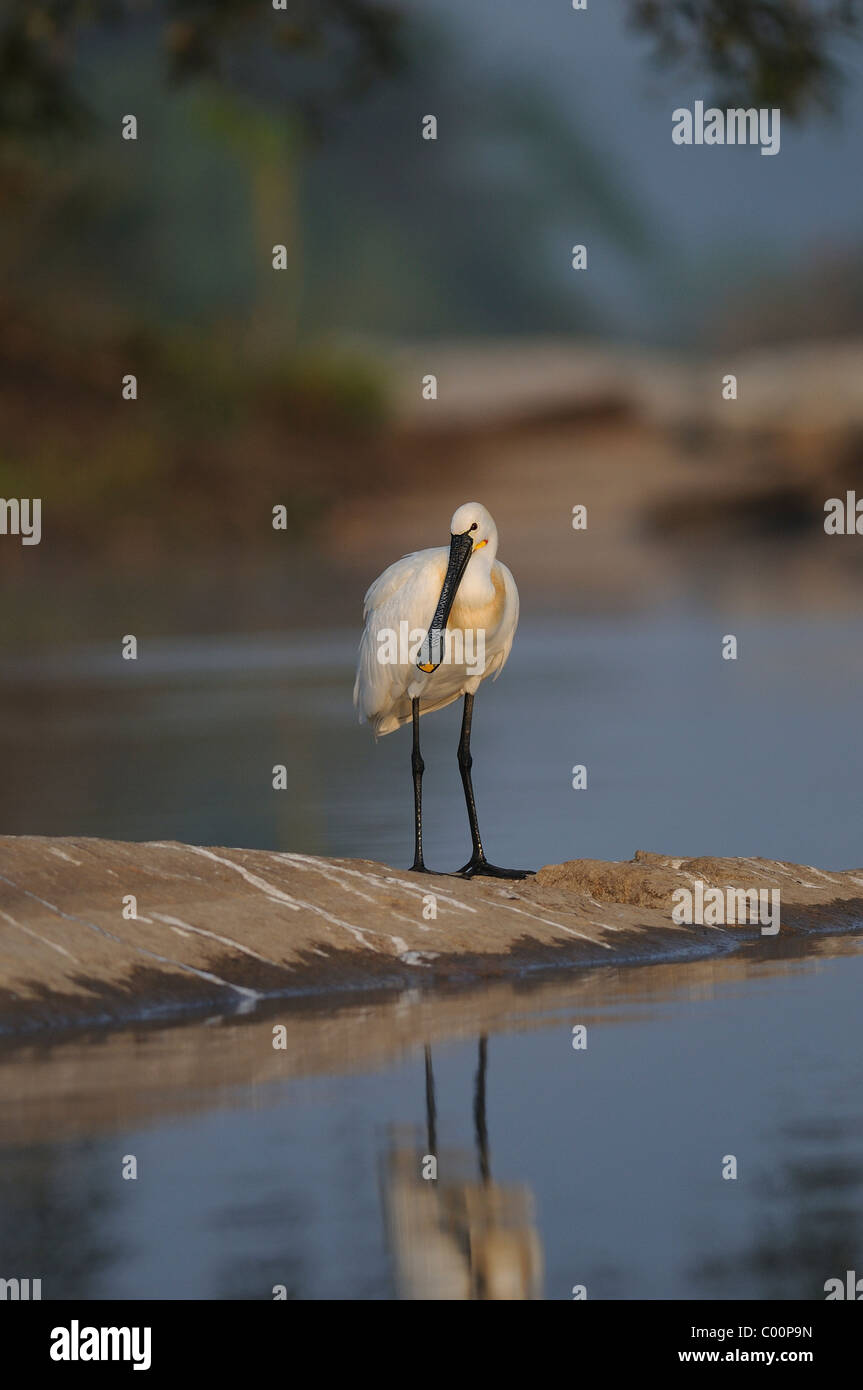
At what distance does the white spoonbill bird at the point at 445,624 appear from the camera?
1073 centimetres

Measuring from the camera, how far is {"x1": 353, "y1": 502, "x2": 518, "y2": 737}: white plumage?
10789 millimetres

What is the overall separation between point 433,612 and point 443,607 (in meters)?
0.11

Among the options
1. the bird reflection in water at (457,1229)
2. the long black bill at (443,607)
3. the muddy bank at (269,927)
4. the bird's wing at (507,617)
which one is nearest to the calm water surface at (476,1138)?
the bird reflection in water at (457,1229)

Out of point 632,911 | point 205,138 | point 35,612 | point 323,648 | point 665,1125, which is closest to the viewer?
point 665,1125

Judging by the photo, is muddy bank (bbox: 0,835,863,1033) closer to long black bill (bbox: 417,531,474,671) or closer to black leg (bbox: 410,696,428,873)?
black leg (bbox: 410,696,428,873)

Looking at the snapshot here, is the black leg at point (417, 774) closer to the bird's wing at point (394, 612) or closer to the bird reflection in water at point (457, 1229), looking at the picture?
the bird's wing at point (394, 612)

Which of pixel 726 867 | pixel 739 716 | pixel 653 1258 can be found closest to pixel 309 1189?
pixel 653 1258

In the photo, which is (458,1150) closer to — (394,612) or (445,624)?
(445,624)

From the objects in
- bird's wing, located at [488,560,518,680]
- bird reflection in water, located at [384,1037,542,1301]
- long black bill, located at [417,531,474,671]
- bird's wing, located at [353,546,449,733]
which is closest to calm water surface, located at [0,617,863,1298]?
bird reflection in water, located at [384,1037,542,1301]

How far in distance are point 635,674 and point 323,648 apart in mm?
8579

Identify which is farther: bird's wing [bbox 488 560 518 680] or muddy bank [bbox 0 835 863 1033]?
bird's wing [bbox 488 560 518 680]

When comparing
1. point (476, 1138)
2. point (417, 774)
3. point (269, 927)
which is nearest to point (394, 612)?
point (417, 774)

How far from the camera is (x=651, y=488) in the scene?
4456 centimetres

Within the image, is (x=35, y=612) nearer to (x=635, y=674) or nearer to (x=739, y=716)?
(x=635, y=674)
